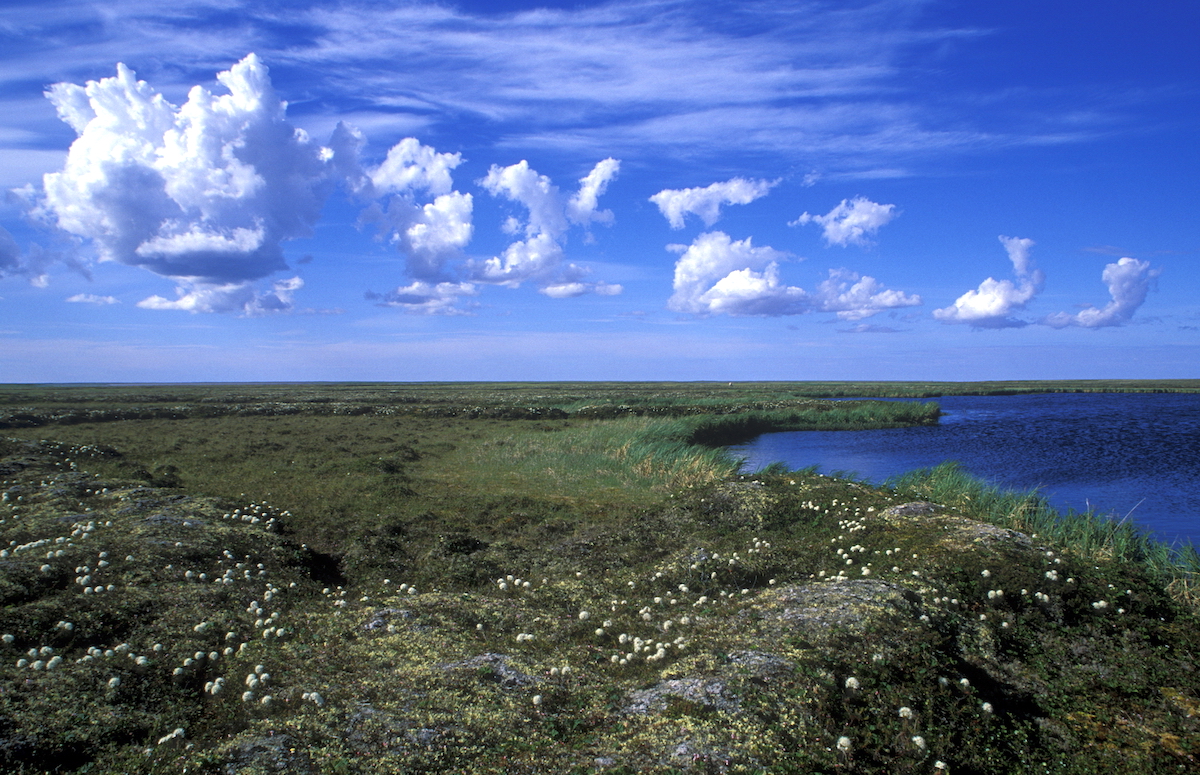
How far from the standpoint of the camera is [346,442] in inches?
1389

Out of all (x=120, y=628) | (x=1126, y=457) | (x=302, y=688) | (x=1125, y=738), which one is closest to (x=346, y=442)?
(x=120, y=628)

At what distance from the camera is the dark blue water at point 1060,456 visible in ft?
71.3

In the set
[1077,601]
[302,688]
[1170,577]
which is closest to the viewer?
[302,688]

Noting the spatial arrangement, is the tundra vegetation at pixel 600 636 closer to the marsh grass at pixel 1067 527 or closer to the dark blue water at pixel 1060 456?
the marsh grass at pixel 1067 527

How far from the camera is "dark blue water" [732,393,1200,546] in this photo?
21.7m

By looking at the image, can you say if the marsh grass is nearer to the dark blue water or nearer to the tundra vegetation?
the tundra vegetation

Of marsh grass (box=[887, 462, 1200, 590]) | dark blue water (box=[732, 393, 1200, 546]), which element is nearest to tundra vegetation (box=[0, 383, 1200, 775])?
marsh grass (box=[887, 462, 1200, 590])

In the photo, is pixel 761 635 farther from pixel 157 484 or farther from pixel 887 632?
pixel 157 484

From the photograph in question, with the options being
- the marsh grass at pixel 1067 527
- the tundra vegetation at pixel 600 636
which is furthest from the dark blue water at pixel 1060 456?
the tundra vegetation at pixel 600 636

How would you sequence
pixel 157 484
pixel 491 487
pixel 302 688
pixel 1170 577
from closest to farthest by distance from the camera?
pixel 302 688
pixel 1170 577
pixel 157 484
pixel 491 487

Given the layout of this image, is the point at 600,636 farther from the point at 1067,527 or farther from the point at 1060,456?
the point at 1060,456

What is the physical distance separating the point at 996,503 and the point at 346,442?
30625mm

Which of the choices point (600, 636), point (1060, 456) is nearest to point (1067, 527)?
point (600, 636)

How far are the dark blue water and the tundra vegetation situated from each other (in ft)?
27.6
